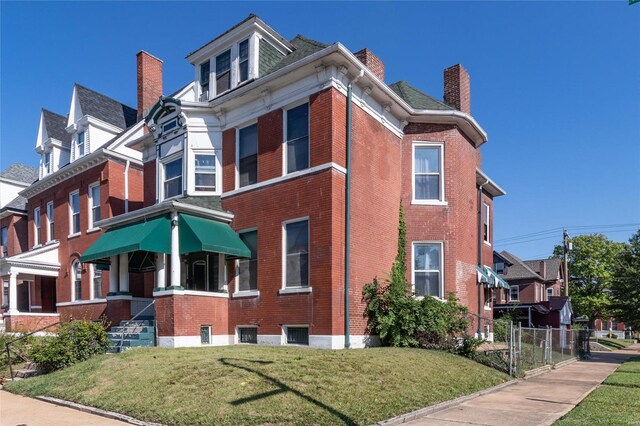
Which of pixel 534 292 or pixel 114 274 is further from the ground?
pixel 114 274

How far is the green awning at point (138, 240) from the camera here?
15.4 metres

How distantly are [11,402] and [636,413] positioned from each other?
12255 mm

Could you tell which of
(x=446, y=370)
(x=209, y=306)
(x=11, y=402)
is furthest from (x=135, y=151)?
(x=446, y=370)

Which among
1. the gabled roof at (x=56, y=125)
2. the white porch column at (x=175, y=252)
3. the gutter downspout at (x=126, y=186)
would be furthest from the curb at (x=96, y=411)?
the gabled roof at (x=56, y=125)

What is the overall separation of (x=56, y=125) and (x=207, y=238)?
775 inches

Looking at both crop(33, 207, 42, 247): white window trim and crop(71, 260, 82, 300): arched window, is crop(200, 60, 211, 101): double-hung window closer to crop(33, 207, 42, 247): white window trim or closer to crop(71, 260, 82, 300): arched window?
crop(71, 260, 82, 300): arched window

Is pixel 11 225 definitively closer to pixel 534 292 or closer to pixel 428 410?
pixel 428 410

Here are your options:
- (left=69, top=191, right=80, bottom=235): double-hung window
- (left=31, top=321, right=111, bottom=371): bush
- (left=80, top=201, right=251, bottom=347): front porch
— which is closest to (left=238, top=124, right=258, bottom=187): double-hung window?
(left=80, top=201, right=251, bottom=347): front porch

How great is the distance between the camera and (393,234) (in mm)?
17469

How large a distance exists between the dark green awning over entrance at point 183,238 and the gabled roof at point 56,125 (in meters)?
14.8

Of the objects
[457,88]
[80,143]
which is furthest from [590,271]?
[80,143]

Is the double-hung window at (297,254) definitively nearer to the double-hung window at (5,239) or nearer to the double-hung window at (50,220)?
the double-hung window at (50,220)

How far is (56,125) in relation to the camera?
2978 cm

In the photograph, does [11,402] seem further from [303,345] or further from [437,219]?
[437,219]
